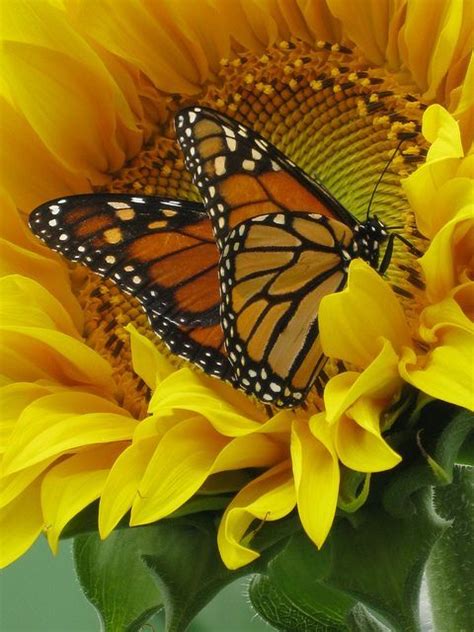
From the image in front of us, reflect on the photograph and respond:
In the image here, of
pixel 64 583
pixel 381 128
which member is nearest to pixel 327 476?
pixel 381 128

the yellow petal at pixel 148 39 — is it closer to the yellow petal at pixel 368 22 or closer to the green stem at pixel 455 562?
the yellow petal at pixel 368 22

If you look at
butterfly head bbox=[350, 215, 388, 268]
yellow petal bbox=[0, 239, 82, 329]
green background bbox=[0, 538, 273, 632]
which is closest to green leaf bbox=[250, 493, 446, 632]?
butterfly head bbox=[350, 215, 388, 268]

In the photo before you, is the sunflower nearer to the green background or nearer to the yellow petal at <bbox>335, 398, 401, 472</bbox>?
the yellow petal at <bbox>335, 398, 401, 472</bbox>

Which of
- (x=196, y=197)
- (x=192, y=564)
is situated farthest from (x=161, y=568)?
(x=196, y=197)

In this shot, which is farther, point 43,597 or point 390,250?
point 43,597

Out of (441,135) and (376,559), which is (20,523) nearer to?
(376,559)

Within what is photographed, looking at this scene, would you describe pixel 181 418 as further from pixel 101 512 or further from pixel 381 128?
pixel 381 128
